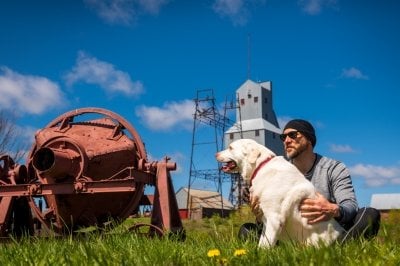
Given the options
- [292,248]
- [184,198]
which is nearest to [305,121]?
[292,248]

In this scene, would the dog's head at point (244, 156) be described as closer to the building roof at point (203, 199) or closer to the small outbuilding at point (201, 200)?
the small outbuilding at point (201, 200)

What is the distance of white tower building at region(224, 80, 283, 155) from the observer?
2482 inches

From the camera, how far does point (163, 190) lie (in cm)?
760

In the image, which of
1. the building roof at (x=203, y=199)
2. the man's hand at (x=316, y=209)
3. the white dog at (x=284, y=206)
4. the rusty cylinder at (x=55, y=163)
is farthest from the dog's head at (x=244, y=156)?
the building roof at (x=203, y=199)

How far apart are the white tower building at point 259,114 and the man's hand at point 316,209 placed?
58175 mm

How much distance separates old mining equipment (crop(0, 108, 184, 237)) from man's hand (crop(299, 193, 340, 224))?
3273mm

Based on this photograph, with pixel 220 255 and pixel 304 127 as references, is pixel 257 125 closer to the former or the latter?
pixel 304 127

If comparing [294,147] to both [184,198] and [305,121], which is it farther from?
[184,198]

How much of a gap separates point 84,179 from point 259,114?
6032 cm

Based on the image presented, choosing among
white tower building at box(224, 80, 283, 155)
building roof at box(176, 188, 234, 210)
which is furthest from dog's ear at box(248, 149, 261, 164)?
white tower building at box(224, 80, 283, 155)

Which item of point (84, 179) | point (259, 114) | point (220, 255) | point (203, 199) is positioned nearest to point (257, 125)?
point (259, 114)

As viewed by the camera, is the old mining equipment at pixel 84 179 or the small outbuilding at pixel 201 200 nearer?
the old mining equipment at pixel 84 179

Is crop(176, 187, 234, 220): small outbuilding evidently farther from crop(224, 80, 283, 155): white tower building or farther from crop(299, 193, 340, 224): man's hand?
crop(299, 193, 340, 224): man's hand

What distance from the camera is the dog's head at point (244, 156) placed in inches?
184
